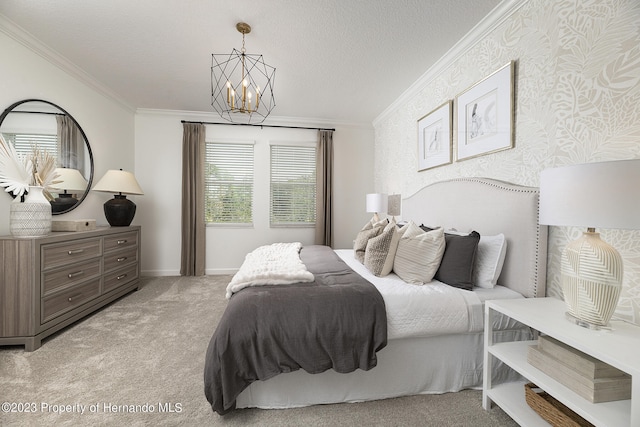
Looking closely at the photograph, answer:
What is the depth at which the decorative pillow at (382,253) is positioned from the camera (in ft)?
6.33

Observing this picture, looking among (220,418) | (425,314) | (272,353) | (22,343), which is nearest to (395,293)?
(425,314)

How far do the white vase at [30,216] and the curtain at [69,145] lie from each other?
2.26 feet

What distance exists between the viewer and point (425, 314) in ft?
4.93

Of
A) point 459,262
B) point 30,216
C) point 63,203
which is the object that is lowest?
point 459,262

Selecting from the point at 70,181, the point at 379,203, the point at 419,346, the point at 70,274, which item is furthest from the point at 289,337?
the point at 70,181

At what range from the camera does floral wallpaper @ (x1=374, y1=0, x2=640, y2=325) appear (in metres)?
1.26

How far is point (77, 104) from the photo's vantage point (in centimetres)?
296

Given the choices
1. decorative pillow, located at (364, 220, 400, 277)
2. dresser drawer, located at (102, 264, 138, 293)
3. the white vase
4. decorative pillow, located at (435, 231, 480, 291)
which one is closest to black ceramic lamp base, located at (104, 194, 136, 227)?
dresser drawer, located at (102, 264, 138, 293)

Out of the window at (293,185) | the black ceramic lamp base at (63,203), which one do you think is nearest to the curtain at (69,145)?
the black ceramic lamp base at (63,203)

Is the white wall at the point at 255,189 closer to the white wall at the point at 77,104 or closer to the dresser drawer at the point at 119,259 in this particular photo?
the white wall at the point at 77,104

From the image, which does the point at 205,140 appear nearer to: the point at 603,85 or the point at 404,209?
the point at 404,209

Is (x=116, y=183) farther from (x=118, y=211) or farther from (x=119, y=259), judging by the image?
(x=119, y=259)

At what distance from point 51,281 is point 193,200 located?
213cm

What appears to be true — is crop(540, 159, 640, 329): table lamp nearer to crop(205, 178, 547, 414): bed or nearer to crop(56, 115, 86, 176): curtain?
crop(205, 178, 547, 414): bed
